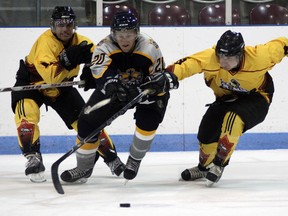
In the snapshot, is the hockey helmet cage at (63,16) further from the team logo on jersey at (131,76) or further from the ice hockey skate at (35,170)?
the ice hockey skate at (35,170)

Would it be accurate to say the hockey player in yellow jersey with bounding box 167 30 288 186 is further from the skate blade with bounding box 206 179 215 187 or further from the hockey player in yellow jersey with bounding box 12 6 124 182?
the hockey player in yellow jersey with bounding box 12 6 124 182

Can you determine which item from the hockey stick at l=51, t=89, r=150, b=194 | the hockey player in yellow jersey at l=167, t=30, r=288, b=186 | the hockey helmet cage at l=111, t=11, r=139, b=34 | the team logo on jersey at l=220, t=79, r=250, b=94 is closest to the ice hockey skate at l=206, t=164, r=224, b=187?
the hockey player in yellow jersey at l=167, t=30, r=288, b=186

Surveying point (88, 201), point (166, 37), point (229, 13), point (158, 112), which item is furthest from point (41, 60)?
point (229, 13)

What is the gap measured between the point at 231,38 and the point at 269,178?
0.97 m

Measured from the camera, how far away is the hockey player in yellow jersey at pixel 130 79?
3.68 m

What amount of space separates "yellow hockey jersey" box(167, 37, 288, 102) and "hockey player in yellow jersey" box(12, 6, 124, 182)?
66cm

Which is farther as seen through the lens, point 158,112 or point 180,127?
point 180,127

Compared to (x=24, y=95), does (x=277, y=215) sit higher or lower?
lower

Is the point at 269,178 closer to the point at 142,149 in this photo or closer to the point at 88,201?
the point at 142,149

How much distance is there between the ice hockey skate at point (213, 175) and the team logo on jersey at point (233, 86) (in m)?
0.44

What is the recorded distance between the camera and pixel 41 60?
161 inches

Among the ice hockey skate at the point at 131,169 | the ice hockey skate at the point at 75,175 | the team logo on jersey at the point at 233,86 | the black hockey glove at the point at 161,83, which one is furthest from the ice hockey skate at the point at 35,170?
the team logo on jersey at the point at 233,86

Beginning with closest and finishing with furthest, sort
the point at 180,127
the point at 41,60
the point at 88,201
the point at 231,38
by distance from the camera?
the point at 88,201
the point at 231,38
the point at 41,60
the point at 180,127

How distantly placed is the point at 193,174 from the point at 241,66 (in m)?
0.75
